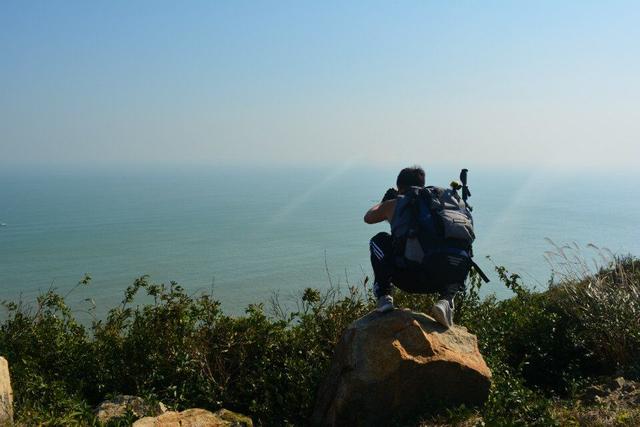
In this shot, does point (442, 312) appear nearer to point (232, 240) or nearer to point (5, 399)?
point (5, 399)

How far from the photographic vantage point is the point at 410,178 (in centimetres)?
592

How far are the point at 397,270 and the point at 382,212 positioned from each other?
69 cm

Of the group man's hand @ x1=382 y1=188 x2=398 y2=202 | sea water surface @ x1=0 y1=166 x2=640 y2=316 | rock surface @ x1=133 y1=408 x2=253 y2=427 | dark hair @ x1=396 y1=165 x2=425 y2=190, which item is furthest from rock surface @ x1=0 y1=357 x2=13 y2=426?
sea water surface @ x1=0 y1=166 x2=640 y2=316

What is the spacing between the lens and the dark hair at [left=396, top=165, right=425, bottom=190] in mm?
5918

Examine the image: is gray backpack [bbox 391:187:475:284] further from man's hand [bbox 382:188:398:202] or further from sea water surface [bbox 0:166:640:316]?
sea water surface [bbox 0:166:640:316]

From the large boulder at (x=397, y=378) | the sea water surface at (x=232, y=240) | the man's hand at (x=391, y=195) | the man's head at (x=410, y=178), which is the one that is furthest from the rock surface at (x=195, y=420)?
the sea water surface at (x=232, y=240)

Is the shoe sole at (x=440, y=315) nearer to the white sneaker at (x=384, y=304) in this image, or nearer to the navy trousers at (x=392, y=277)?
the navy trousers at (x=392, y=277)

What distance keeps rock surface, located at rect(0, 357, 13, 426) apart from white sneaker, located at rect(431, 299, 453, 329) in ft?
13.9

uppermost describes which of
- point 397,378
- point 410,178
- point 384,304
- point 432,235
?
point 410,178

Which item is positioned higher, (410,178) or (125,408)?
(410,178)

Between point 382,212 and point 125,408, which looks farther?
point 382,212

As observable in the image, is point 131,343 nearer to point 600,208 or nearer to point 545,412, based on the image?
point 545,412

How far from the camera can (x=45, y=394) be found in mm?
5637

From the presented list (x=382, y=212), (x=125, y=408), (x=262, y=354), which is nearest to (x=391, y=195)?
(x=382, y=212)
